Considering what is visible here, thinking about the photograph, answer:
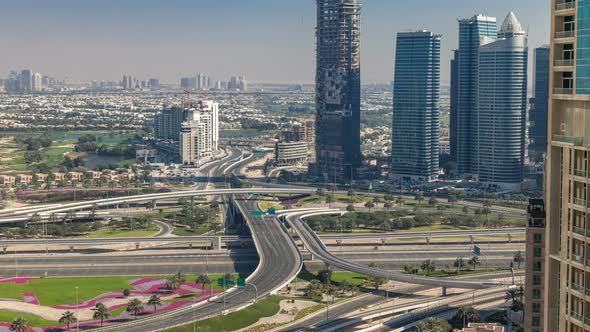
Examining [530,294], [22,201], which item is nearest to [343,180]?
[22,201]

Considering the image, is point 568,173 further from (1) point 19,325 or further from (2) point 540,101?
(2) point 540,101

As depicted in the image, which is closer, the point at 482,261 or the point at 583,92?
the point at 583,92

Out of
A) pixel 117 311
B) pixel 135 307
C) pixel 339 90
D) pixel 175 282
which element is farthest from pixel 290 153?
pixel 135 307

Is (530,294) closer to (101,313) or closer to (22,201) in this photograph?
(101,313)

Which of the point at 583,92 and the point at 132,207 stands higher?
the point at 583,92

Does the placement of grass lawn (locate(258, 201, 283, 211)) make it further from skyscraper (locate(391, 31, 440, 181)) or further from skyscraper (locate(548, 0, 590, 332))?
skyscraper (locate(548, 0, 590, 332))

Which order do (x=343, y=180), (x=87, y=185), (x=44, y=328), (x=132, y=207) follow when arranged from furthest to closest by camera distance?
(x=343, y=180), (x=87, y=185), (x=132, y=207), (x=44, y=328)
